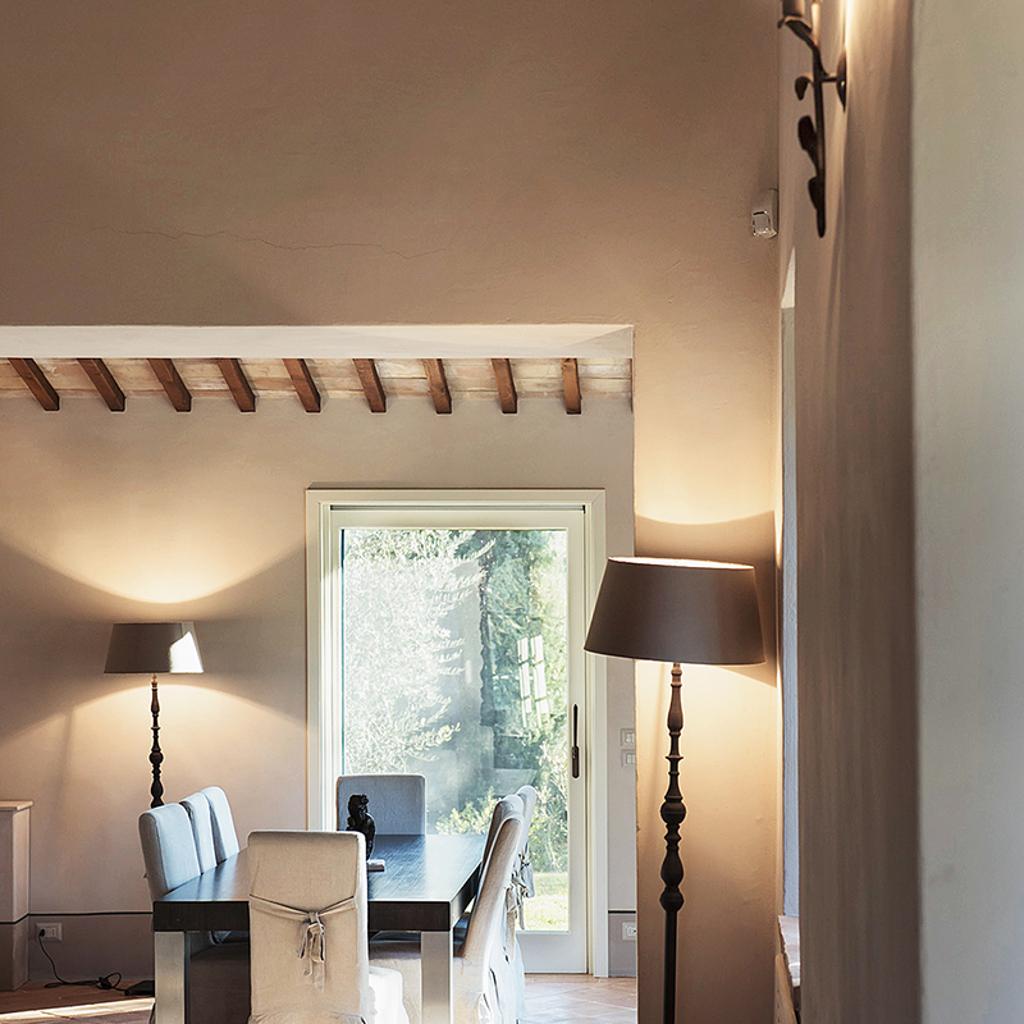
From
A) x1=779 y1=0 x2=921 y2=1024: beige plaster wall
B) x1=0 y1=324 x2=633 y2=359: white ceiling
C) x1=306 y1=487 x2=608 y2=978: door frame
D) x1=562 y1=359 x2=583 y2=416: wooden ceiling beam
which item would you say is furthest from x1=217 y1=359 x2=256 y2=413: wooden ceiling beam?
x1=779 y1=0 x2=921 y2=1024: beige plaster wall

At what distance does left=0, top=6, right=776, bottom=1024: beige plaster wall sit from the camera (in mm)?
3541

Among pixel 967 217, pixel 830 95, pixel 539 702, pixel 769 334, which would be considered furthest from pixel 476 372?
pixel 967 217

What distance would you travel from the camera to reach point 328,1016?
4020 mm

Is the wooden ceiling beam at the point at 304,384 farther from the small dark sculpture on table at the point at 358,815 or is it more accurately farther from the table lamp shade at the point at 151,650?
the small dark sculpture on table at the point at 358,815

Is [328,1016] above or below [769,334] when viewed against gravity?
below

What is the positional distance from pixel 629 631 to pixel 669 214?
1150 mm

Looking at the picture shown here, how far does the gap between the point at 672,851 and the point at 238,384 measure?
346 centimetres

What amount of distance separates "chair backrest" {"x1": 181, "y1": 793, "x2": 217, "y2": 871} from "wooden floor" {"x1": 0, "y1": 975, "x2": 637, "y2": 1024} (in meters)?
1.13

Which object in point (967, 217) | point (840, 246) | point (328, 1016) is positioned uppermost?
point (840, 246)

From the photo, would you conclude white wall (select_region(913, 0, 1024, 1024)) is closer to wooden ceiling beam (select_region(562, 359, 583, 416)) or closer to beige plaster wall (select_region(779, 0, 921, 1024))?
beige plaster wall (select_region(779, 0, 921, 1024))

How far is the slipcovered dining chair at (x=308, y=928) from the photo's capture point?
3965mm

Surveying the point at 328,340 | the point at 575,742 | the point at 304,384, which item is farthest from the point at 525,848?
the point at 304,384

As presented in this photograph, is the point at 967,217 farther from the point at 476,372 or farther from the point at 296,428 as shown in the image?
the point at 296,428

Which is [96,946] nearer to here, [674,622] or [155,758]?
[155,758]
